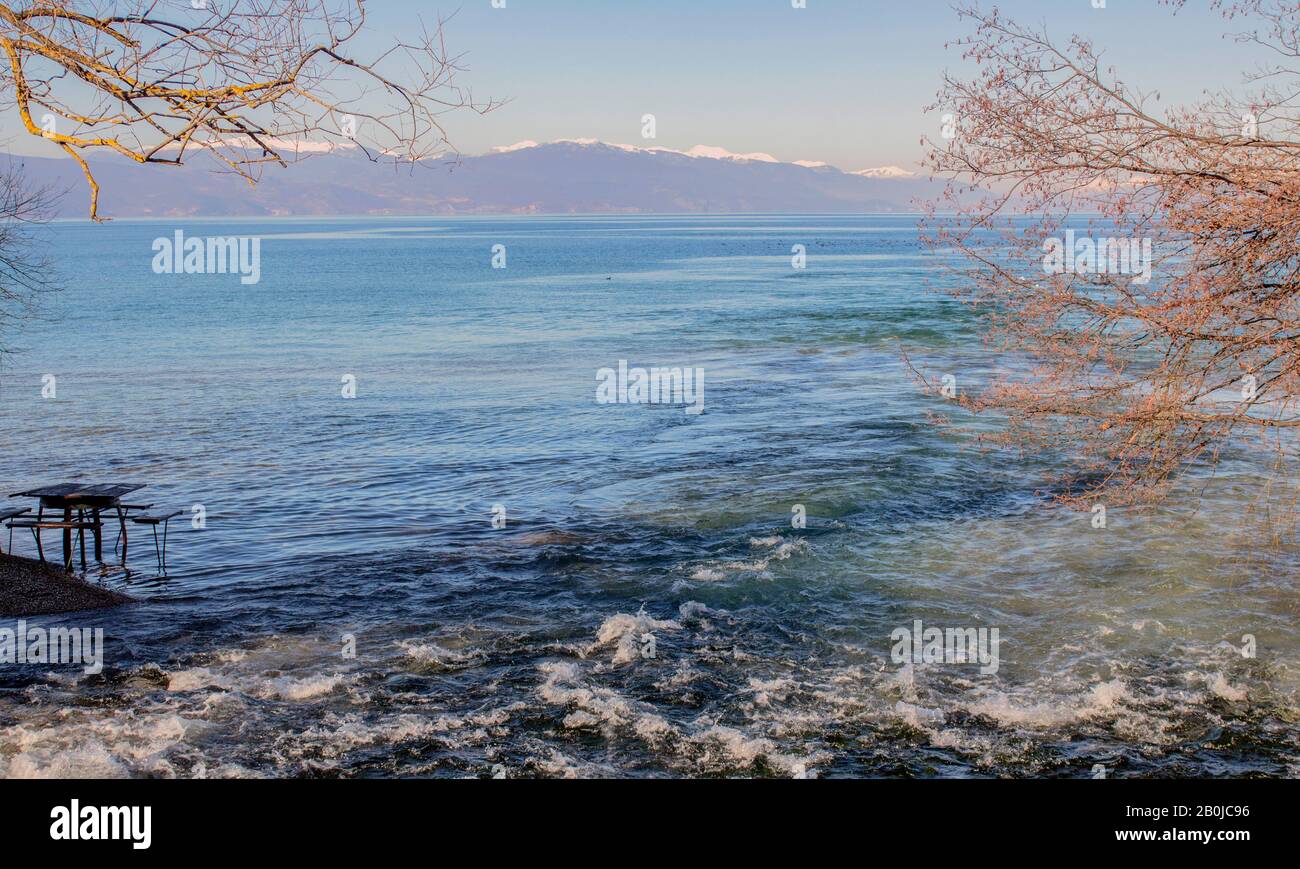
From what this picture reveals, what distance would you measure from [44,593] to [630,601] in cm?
900

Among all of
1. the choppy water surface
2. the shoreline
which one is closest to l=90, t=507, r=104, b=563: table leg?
the choppy water surface

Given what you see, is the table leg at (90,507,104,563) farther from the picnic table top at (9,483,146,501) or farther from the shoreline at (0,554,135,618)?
the shoreline at (0,554,135,618)

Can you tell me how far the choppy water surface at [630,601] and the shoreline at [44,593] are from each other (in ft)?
1.74

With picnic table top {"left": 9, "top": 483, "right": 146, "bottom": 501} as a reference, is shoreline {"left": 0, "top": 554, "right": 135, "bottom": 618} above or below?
below

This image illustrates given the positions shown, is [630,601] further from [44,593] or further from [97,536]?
[97,536]

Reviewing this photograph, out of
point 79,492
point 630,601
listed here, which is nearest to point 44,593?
point 79,492

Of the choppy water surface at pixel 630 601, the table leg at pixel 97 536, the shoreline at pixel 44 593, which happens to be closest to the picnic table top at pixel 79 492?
the table leg at pixel 97 536

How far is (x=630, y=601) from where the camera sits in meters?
16.1

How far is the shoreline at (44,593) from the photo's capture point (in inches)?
614

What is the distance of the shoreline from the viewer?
15586 mm

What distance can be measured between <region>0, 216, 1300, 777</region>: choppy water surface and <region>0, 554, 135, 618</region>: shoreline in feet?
1.74

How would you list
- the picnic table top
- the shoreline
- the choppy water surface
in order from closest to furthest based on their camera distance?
the choppy water surface → the shoreline → the picnic table top

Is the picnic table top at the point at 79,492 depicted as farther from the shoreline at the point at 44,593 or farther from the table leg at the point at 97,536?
the shoreline at the point at 44,593
